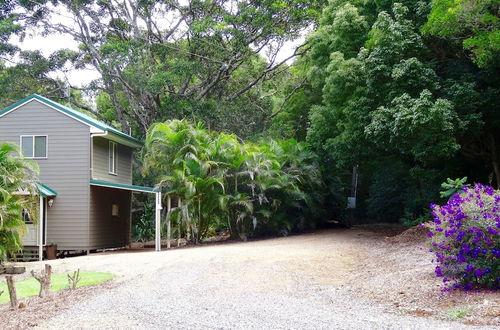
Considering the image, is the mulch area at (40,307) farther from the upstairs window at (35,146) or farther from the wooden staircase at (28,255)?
the upstairs window at (35,146)

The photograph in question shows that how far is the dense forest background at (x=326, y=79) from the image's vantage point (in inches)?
581

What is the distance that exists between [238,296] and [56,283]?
186 inches

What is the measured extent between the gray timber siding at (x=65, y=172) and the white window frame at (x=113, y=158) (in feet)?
6.68

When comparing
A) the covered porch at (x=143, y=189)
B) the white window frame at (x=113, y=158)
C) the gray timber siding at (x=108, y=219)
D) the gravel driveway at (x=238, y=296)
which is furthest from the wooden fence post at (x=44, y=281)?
the white window frame at (x=113, y=158)

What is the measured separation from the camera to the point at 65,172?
19094 millimetres

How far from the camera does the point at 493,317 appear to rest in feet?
20.9

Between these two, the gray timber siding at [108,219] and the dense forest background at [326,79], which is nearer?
the dense forest background at [326,79]

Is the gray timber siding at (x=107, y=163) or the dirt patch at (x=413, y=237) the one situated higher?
the gray timber siding at (x=107, y=163)

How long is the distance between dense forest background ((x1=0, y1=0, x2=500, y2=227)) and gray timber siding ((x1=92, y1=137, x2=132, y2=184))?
3.77 metres

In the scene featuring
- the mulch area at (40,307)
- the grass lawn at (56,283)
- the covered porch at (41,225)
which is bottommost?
the mulch area at (40,307)

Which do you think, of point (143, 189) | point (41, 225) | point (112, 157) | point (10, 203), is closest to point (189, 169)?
point (143, 189)

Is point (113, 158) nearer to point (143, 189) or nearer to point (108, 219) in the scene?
point (108, 219)

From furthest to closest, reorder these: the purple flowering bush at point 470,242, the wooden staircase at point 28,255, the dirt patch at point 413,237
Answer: the wooden staircase at point 28,255 → the dirt patch at point 413,237 → the purple flowering bush at point 470,242

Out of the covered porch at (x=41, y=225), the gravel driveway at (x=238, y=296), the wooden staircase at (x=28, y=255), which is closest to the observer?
the gravel driveway at (x=238, y=296)
